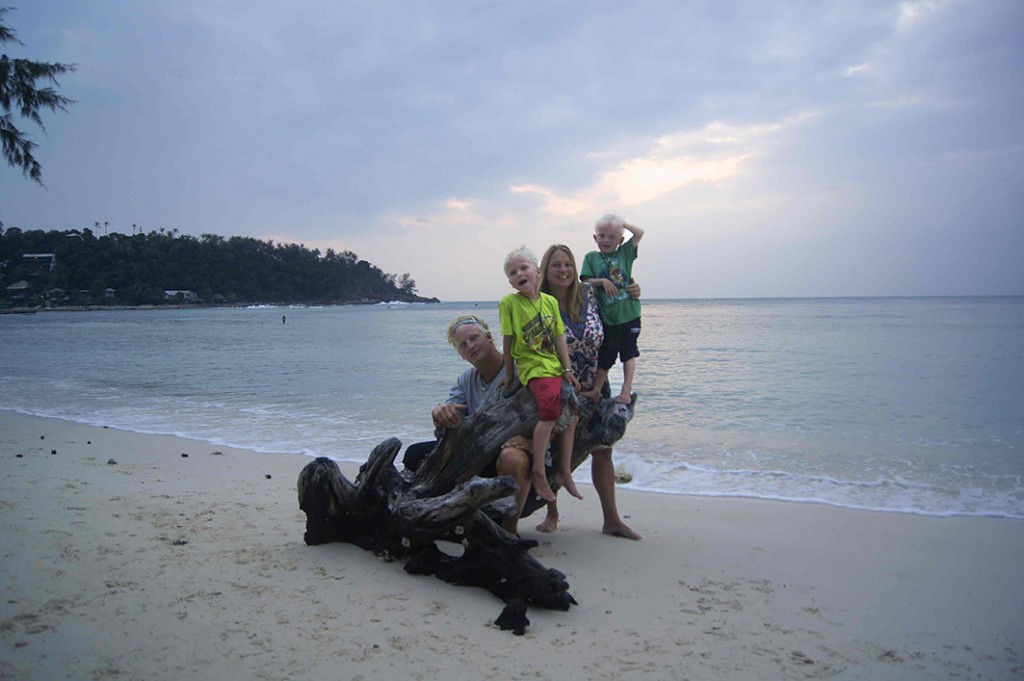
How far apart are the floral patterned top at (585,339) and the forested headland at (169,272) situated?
93459 mm

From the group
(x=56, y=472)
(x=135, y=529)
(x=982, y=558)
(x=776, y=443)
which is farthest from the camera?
(x=776, y=443)

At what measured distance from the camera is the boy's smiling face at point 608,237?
4781 mm

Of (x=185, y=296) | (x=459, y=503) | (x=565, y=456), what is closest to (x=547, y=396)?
(x=565, y=456)

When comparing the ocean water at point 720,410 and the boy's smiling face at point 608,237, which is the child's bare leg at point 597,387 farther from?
the ocean water at point 720,410

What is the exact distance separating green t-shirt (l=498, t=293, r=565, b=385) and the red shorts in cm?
4

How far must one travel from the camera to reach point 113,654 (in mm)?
2682

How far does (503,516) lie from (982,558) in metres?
3.63

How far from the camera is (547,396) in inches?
155

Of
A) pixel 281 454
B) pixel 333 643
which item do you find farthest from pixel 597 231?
pixel 281 454

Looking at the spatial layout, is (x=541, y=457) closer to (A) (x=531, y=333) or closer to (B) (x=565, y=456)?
(B) (x=565, y=456)

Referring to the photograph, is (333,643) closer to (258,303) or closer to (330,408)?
(330,408)

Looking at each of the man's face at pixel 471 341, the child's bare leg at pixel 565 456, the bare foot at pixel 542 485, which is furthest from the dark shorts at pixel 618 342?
the bare foot at pixel 542 485

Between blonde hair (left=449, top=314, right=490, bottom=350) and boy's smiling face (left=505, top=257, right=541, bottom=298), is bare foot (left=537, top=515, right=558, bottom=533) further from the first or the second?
boy's smiling face (left=505, top=257, right=541, bottom=298)

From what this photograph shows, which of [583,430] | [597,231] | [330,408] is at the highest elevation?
[597,231]
